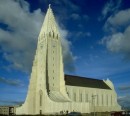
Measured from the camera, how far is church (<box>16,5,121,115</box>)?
8734cm

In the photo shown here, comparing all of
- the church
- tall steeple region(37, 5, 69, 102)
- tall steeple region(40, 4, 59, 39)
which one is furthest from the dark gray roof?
tall steeple region(40, 4, 59, 39)

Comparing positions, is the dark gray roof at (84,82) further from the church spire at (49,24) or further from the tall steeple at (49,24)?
the church spire at (49,24)

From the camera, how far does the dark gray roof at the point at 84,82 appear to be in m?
97.4

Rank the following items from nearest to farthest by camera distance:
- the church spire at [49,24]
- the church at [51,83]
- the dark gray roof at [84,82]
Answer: the church at [51,83] → the church spire at [49,24] → the dark gray roof at [84,82]

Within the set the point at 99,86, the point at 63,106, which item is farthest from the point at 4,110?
the point at 63,106

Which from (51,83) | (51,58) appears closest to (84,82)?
(51,83)

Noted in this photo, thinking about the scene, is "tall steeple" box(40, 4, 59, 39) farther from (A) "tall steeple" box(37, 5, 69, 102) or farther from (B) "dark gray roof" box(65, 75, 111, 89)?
(B) "dark gray roof" box(65, 75, 111, 89)

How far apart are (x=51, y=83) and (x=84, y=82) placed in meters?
18.1

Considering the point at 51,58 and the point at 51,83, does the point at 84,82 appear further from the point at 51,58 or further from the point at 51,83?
the point at 51,58

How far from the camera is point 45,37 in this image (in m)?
95.1

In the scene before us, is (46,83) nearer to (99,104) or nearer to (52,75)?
(52,75)

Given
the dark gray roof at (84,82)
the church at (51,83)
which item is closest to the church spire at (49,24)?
the church at (51,83)

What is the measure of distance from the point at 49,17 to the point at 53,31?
17.9ft

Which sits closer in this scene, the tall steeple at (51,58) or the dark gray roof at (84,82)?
the tall steeple at (51,58)
